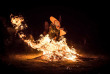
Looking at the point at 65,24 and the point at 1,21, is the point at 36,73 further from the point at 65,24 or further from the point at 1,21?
the point at 65,24

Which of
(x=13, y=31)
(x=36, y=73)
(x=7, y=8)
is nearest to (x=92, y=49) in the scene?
(x=13, y=31)

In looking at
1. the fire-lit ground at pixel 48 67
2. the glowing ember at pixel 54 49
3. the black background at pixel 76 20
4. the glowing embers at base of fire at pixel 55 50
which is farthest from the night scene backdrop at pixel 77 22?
the fire-lit ground at pixel 48 67

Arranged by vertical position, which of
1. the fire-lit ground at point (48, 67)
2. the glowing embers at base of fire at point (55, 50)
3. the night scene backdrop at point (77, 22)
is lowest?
the fire-lit ground at point (48, 67)

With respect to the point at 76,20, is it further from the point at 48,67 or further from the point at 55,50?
the point at 48,67

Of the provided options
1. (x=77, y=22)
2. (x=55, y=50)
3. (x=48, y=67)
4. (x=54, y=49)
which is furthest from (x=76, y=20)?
(x=48, y=67)

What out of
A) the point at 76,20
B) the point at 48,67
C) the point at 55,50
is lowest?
the point at 48,67

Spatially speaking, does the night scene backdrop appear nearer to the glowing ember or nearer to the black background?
the black background

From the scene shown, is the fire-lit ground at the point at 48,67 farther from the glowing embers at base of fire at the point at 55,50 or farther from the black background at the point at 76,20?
the black background at the point at 76,20

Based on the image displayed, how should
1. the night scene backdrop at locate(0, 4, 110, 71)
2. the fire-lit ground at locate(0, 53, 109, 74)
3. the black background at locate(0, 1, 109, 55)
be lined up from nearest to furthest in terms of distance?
the fire-lit ground at locate(0, 53, 109, 74) < the black background at locate(0, 1, 109, 55) < the night scene backdrop at locate(0, 4, 110, 71)

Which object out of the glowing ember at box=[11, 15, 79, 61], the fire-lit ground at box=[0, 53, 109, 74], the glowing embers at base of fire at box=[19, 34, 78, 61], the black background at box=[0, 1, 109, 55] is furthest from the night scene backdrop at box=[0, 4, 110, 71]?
the fire-lit ground at box=[0, 53, 109, 74]

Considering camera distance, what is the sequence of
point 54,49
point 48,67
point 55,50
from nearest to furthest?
point 48,67
point 55,50
point 54,49

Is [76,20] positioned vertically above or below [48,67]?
above

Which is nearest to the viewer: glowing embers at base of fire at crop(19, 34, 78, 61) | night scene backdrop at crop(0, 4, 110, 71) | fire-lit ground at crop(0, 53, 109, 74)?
fire-lit ground at crop(0, 53, 109, 74)

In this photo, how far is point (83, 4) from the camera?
1800 centimetres
